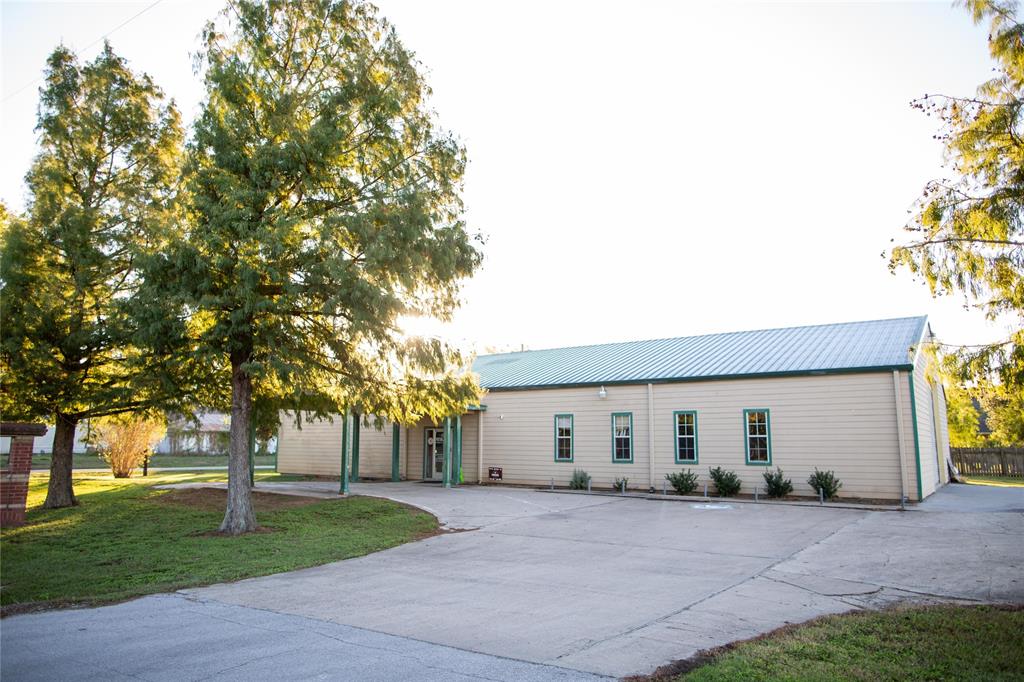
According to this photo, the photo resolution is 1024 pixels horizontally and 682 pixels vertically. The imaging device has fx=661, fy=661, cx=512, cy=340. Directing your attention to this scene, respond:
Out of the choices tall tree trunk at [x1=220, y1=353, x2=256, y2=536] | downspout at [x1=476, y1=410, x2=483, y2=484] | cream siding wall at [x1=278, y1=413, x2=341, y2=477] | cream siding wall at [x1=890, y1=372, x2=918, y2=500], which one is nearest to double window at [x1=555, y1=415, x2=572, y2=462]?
downspout at [x1=476, y1=410, x2=483, y2=484]

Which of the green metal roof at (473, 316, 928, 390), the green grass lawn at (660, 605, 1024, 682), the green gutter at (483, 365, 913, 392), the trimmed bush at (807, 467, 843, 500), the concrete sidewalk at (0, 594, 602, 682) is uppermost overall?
the green metal roof at (473, 316, 928, 390)

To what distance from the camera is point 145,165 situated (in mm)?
15969

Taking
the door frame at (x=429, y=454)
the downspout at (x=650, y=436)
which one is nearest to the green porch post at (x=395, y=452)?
the door frame at (x=429, y=454)

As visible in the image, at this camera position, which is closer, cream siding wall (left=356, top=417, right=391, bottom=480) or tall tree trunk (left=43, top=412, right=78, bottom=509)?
tall tree trunk (left=43, top=412, right=78, bottom=509)

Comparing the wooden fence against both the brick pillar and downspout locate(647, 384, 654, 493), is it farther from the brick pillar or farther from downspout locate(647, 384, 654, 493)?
the brick pillar

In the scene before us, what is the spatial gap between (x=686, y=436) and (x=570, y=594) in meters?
13.6

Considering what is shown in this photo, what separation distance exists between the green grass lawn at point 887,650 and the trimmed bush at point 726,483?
1287 centimetres

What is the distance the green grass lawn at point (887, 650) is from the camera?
15.6 feet

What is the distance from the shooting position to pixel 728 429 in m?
19.8

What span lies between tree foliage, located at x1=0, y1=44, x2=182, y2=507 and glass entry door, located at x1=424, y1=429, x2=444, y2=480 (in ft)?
40.7

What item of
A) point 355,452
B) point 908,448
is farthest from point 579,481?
point 355,452

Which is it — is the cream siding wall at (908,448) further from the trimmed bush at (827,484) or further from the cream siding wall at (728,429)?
the trimmed bush at (827,484)

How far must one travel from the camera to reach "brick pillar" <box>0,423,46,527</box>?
428 inches

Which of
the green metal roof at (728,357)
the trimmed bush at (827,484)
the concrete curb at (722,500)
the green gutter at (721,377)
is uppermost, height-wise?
the green metal roof at (728,357)
